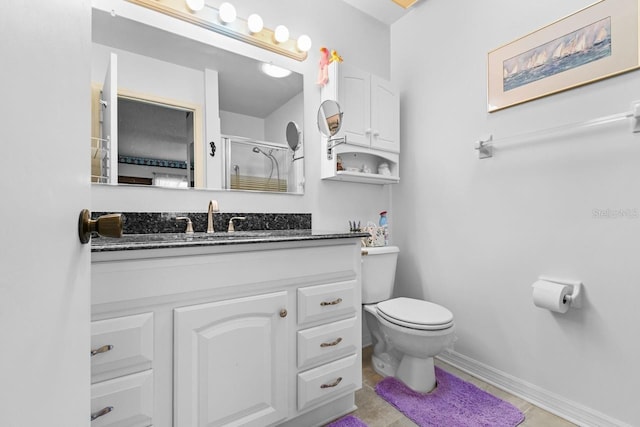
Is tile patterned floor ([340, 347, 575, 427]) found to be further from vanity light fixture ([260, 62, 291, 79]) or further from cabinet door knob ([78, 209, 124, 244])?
vanity light fixture ([260, 62, 291, 79])

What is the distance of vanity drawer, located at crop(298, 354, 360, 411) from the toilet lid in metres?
0.32

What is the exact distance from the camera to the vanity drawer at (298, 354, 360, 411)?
4.02ft

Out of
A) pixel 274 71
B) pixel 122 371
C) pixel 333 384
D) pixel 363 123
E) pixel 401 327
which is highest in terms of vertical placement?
pixel 274 71

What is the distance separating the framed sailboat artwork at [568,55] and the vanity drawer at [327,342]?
4.93 ft

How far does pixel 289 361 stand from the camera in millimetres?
1196

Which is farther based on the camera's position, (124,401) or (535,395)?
(535,395)

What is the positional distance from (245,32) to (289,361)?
5.79 feet

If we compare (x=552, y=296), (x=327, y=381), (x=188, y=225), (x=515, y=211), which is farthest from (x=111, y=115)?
(x=552, y=296)

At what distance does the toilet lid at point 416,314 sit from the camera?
58.4 inches

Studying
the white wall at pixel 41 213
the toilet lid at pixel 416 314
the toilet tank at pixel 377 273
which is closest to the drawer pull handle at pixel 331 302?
the toilet lid at pixel 416 314

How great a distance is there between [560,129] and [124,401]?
208cm

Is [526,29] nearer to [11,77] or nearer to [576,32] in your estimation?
[576,32]

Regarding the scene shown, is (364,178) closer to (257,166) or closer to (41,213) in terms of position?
(257,166)

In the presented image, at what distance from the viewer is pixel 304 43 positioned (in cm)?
188
